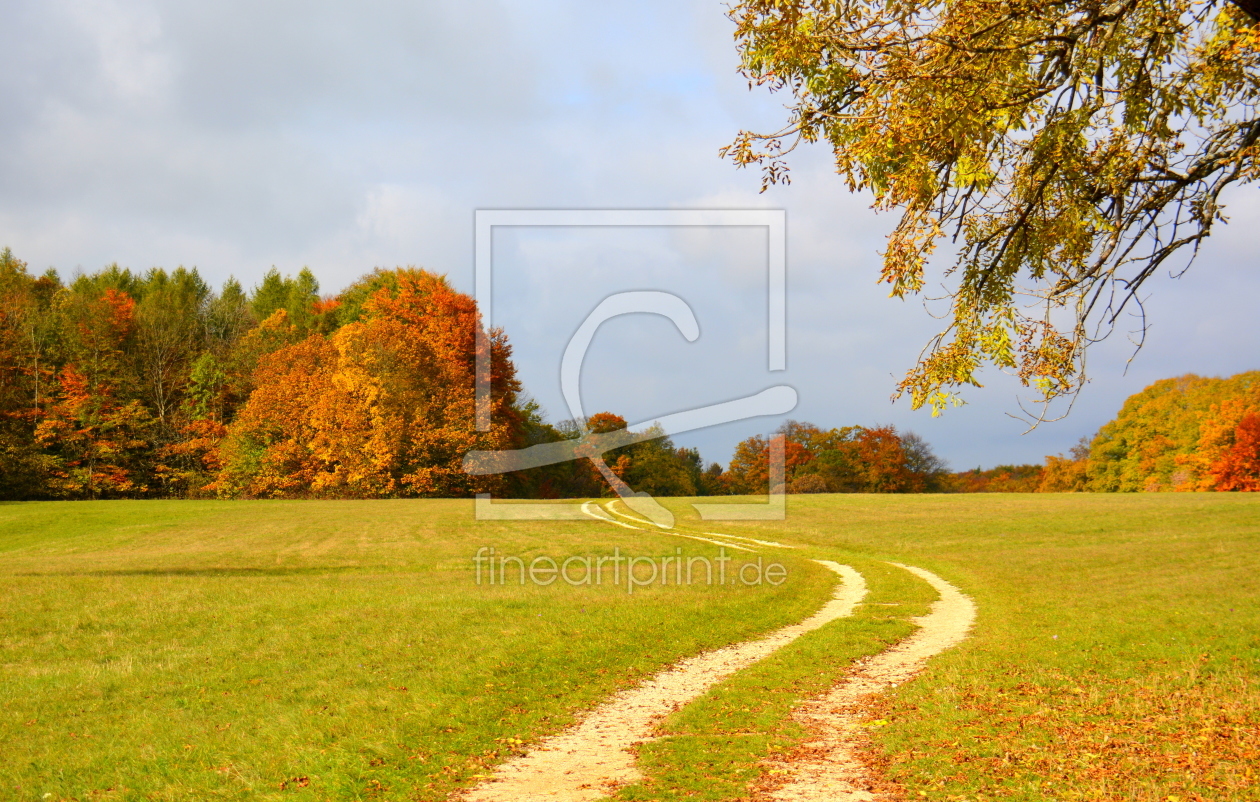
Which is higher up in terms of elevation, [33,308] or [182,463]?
[33,308]

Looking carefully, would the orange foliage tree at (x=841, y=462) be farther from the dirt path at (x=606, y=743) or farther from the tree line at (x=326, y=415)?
the dirt path at (x=606, y=743)

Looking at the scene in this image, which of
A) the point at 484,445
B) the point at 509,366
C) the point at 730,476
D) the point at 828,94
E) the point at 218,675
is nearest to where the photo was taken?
the point at 828,94

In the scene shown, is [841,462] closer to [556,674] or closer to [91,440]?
[91,440]

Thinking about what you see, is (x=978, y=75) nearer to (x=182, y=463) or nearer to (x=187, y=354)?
(x=182, y=463)

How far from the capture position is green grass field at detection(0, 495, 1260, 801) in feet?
23.6

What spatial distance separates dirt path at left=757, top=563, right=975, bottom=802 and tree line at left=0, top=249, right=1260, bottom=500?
39430mm

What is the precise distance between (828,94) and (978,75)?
155 cm

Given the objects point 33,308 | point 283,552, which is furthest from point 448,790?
point 33,308

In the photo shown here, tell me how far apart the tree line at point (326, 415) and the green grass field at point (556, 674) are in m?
28.1

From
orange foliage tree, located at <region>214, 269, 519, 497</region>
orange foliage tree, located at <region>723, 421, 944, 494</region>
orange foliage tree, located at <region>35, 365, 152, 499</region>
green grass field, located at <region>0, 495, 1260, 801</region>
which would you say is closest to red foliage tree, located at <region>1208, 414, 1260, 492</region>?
orange foliage tree, located at <region>723, 421, 944, 494</region>

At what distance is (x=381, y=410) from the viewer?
52.4 metres

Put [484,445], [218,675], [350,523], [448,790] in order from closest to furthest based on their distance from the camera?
[448,790], [218,675], [350,523], [484,445]

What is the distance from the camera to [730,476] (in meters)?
73.1

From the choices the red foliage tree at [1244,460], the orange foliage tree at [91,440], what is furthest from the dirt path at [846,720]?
the red foliage tree at [1244,460]
